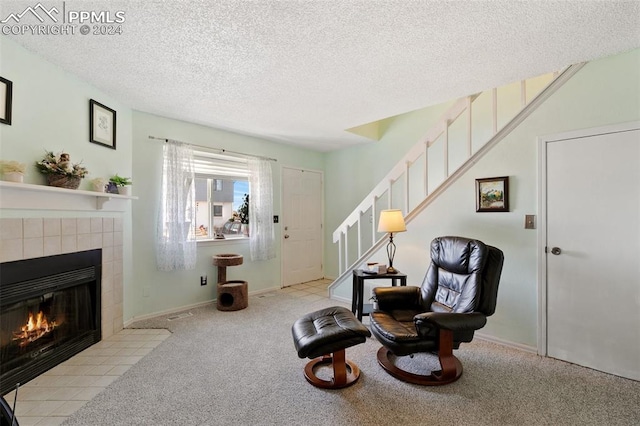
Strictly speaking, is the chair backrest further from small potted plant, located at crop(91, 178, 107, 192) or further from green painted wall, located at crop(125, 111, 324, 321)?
small potted plant, located at crop(91, 178, 107, 192)

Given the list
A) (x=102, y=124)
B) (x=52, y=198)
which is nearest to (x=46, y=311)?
(x=52, y=198)

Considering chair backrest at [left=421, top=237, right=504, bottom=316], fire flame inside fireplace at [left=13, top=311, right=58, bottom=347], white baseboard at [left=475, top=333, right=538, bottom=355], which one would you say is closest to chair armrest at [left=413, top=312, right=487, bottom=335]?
chair backrest at [left=421, top=237, right=504, bottom=316]

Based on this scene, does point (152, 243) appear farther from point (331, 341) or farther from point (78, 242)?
point (331, 341)

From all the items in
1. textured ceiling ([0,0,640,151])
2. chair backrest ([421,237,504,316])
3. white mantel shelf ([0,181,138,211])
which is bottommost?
chair backrest ([421,237,504,316])

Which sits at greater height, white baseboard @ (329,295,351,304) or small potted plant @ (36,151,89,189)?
small potted plant @ (36,151,89,189)

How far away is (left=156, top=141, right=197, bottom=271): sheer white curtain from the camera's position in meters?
3.44

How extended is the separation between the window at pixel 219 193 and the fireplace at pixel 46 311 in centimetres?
146

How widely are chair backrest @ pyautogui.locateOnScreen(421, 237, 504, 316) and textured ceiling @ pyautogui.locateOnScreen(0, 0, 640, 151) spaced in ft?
4.76

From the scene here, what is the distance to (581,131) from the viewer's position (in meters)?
2.31

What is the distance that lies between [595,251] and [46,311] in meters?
4.40

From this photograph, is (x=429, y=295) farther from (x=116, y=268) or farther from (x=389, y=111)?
(x=116, y=268)

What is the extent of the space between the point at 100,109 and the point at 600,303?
464cm

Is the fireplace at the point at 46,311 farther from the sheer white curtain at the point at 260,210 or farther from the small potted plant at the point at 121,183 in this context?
the sheer white curtain at the point at 260,210

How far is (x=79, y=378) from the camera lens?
2172 mm
